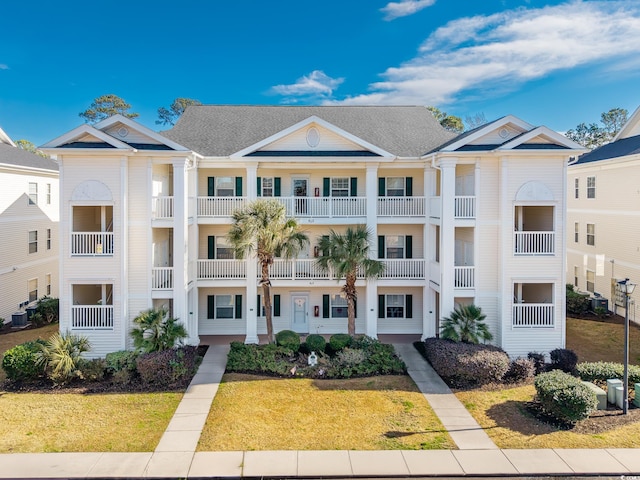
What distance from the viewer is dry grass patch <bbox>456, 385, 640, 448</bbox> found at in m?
11.8

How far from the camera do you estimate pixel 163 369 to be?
1553cm

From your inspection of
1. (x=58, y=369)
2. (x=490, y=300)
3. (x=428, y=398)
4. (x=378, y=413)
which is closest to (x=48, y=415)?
(x=58, y=369)

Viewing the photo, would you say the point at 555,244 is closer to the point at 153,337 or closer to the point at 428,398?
the point at 428,398

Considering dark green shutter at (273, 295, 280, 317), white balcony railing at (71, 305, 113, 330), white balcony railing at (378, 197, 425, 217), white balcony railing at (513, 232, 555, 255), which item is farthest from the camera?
dark green shutter at (273, 295, 280, 317)

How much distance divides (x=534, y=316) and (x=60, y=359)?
17.3 metres

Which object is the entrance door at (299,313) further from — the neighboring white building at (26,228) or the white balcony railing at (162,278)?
the neighboring white building at (26,228)

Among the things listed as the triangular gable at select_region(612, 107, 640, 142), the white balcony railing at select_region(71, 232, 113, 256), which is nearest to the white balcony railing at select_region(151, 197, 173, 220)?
the white balcony railing at select_region(71, 232, 113, 256)

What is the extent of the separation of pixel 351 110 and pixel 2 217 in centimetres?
1900

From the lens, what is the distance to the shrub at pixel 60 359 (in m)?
15.2

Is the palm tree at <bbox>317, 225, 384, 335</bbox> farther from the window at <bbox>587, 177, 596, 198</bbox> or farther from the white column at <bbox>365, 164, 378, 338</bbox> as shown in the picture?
the window at <bbox>587, 177, 596, 198</bbox>

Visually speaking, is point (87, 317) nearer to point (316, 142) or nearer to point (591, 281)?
point (316, 142)

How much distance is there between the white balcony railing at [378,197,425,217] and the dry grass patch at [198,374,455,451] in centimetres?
766

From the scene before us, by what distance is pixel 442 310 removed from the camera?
734 inches

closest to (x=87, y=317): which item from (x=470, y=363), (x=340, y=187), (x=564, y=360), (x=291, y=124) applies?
(x=340, y=187)
